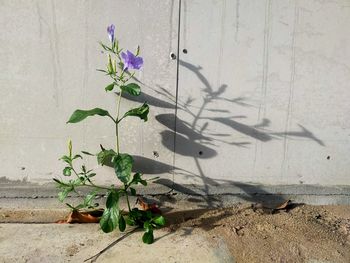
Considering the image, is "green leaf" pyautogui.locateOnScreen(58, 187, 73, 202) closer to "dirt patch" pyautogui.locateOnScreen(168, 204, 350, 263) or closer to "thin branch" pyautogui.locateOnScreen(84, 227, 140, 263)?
"thin branch" pyautogui.locateOnScreen(84, 227, 140, 263)

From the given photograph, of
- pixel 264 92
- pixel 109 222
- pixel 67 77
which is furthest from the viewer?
pixel 264 92

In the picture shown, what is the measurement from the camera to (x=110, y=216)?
2814mm

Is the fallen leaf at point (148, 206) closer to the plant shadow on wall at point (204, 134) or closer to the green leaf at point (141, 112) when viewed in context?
the plant shadow on wall at point (204, 134)

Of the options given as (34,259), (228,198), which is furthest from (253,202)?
(34,259)

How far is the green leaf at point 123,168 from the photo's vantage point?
2822 millimetres

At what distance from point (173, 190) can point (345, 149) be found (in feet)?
4.59

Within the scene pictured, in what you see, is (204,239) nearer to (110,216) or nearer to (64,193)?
(110,216)

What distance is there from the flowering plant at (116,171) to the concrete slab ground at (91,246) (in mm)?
95

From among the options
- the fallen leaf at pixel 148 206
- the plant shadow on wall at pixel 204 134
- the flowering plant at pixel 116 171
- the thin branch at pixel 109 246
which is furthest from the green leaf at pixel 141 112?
the thin branch at pixel 109 246

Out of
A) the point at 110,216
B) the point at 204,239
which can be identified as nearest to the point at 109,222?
the point at 110,216

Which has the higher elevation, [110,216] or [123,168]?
[123,168]

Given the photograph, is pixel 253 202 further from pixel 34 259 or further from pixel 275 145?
pixel 34 259

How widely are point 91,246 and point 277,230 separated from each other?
1281 mm

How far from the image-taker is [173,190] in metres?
3.40
